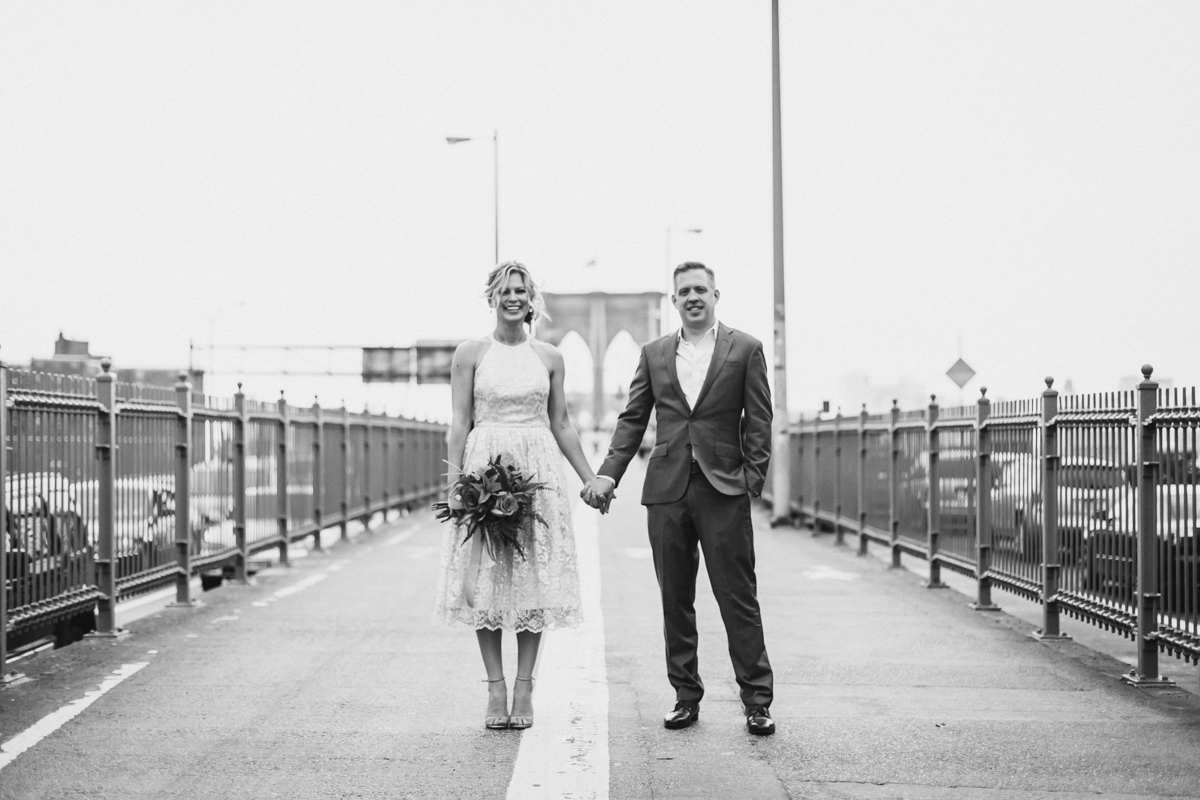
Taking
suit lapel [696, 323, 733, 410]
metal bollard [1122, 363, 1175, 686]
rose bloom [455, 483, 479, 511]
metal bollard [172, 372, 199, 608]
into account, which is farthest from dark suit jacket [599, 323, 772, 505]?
metal bollard [172, 372, 199, 608]

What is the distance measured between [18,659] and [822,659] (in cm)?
463

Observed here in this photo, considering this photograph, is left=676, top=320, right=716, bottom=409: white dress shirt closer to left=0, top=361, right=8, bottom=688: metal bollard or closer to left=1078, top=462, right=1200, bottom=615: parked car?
left=1078, top=462, right=1200, bottom=615: parked car

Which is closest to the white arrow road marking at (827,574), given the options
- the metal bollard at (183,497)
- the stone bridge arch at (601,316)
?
the metal bollard at (183,497)

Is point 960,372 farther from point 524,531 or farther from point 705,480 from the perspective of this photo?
point 524,531

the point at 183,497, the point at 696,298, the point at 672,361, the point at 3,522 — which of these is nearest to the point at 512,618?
the point at 672,361

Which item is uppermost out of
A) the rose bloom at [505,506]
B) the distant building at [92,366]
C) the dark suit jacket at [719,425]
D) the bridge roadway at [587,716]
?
the distant building at [92,366]

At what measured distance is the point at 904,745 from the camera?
5.79 m

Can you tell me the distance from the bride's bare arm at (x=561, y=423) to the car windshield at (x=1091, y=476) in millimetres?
3304

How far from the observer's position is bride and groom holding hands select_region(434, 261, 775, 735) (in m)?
6.10

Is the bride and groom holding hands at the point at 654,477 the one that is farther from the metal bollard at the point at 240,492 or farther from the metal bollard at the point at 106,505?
the metal bollard at the point at 240,492

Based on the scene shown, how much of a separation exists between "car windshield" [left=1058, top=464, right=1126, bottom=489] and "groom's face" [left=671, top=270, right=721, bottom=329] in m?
2.99

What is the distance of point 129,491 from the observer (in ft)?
31.7

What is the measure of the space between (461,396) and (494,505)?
21.7 inches

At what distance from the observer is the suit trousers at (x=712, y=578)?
610 cm
